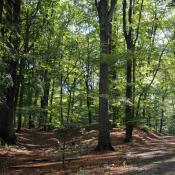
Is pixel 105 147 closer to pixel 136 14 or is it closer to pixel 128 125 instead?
pixel 128 125

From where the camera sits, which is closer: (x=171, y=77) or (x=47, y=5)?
(x=47, y=5)

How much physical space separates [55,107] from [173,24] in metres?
17.1

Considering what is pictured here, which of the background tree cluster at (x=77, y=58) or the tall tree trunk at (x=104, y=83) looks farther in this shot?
the tall tree trunk at (x=104, y=83)

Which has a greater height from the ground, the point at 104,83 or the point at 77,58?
the point at 77,58

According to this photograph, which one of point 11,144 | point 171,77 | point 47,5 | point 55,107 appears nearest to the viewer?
point 55,107

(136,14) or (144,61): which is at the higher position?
(136,14)

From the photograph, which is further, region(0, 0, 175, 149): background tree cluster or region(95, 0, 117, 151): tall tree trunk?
region(95, 0, 117, 151): tall tree trunk

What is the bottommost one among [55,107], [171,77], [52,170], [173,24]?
[52,170]

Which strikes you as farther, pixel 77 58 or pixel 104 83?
pixel 104 83

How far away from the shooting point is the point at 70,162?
16.8 metres

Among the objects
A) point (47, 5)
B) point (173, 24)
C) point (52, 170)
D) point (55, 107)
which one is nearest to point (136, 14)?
point (173, 24)

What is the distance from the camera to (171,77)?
136ft

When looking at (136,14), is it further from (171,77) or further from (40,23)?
(171,77)

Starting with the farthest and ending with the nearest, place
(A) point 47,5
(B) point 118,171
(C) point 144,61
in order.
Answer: (C) point 144,61 → (A) point 47,5 → (B) point 118,171
